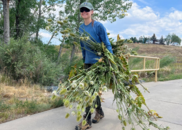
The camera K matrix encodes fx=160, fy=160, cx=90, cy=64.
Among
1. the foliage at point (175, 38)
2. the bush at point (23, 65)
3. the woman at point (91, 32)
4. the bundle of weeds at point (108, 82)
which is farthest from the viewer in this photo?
the foliage at point (175, 38)

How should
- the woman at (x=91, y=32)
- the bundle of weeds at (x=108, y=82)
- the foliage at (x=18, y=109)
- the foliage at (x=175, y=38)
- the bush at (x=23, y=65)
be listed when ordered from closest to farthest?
1. the bundle of weeds at (x=108, y=82)
2. the woman at (x=91, y=32)
3. the foliage at (x=18, y=109)
4. the bush at (x=23, y=65)
5. the foliage at (x=175, y=38)

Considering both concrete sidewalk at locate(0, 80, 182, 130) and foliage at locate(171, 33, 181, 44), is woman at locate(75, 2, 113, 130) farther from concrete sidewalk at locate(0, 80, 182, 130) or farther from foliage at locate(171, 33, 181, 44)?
foliage at locate(171, 33, 181, 44)

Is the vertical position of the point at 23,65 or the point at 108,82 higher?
the point at 23,65

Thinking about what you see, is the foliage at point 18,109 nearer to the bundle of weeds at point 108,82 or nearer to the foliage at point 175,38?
the bundle of weeds at point 108,82

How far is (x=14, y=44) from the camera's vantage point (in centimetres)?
502

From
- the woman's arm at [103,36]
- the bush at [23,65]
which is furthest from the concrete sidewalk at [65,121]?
the bush at [23,65]

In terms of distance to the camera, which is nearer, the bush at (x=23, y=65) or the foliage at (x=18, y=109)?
the foliage at (x=18, y=109)

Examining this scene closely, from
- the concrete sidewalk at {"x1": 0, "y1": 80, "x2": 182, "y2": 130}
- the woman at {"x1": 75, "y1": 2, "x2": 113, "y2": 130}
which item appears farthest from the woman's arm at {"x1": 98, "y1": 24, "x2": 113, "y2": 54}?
the concrete sidewalk at {"x1": 0, "y1": 80, "x2": 182, "y2": 130}

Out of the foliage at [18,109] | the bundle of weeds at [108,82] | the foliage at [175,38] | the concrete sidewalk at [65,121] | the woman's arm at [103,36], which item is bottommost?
the concrete sidewalk at [65,121]

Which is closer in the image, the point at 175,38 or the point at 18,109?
the point at 18,109

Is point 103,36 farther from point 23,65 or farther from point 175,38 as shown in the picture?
point 175,38

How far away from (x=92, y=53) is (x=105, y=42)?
267mm

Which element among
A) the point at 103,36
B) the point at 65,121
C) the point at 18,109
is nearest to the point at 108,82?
the point at 103,36

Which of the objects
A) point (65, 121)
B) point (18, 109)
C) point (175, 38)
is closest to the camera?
point (65, 121)
